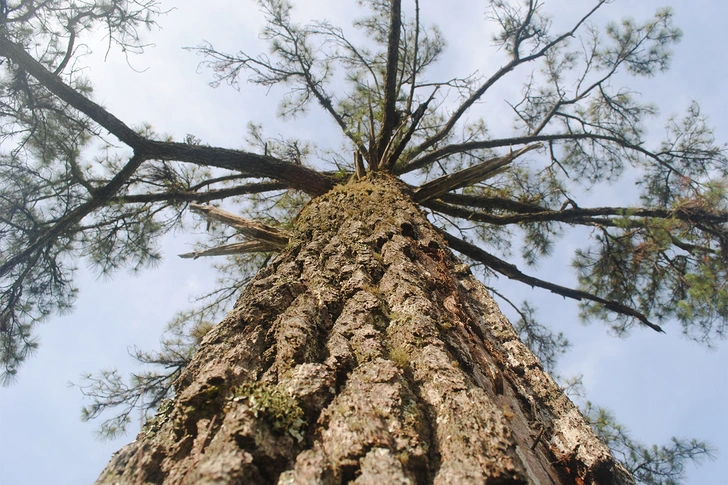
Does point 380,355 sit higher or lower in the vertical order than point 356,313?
lower

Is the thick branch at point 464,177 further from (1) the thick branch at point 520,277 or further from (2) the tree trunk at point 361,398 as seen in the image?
(2) the tree trunk at point 361,398

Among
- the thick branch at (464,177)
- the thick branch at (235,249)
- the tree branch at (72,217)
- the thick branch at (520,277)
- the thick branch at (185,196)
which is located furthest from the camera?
the thick branch at (185,196)

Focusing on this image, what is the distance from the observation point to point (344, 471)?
0.82m

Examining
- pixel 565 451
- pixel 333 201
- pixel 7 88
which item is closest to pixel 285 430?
pixel 565 451

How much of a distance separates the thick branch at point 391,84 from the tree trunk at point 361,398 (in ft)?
10.00

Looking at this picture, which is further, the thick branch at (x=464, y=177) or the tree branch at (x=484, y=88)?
the tree branch at (x=484, y=88)

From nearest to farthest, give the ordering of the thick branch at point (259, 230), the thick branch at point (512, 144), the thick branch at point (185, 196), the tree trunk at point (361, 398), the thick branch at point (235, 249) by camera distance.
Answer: the tree trunk at point (361, 398)
the thick branch at point (259, 230)
the thick branch at point (235, 249)
the thick branch at point (185, 196)
the thick branch at point (512, 144)

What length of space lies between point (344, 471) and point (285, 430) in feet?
0.55

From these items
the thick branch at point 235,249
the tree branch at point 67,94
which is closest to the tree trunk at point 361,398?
the thick branch at point 235,249

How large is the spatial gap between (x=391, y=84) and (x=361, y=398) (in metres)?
4.30

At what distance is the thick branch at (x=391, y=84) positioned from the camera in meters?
4.53

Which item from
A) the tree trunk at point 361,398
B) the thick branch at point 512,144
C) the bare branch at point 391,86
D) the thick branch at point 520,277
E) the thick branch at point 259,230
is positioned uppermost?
the thick branch at point 512,144

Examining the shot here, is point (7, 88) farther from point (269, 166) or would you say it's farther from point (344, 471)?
point (344, 471)

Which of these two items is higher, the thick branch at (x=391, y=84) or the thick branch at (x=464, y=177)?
the thick branch at (x=391, y=84)
